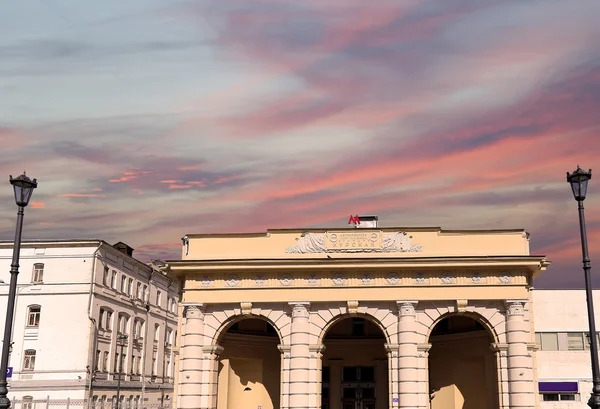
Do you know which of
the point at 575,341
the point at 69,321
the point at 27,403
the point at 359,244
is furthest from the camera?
the point at 69,321

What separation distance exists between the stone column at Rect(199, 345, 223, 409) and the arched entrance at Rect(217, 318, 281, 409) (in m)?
3.74

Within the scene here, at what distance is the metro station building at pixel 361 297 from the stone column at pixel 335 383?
998 centimetres

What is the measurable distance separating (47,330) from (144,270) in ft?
47.8

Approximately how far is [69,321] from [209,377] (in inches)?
1031

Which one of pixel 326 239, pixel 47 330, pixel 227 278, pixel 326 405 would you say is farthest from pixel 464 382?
pixel 47 330

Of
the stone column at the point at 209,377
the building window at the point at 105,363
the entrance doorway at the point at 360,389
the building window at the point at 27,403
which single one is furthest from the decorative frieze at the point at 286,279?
the building window at the point at 105,363

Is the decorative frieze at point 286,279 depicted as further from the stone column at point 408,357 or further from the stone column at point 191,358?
the stone column at point 408,357

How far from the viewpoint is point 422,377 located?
119 feet

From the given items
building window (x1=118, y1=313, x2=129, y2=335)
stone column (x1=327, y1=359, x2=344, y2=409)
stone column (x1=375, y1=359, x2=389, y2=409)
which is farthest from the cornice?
building window (x1=118, y1=313, x2=129, y2=335)

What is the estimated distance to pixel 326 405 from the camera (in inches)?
1852

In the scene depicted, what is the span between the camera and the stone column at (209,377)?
37.2 meters

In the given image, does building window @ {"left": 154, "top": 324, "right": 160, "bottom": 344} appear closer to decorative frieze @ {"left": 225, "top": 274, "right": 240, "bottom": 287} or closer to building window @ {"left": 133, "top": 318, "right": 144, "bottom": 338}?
building window @ {"left": 133, "top": 318, "right": 144, "bottom": 338}

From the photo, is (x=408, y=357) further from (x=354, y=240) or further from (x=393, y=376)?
(x=354, y=240)

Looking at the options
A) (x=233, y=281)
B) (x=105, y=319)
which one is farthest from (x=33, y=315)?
(x=233, y=281)
